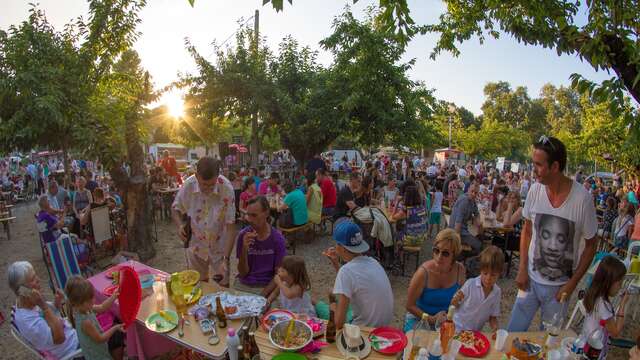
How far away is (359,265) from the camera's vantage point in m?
3.06

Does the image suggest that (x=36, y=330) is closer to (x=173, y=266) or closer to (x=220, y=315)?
(x=220, y=315)

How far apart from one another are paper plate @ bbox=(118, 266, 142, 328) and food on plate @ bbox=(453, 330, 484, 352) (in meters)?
2.74

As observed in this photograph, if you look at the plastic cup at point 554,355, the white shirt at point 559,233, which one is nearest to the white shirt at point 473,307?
the white shirt at point 559,233

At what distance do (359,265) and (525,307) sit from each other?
1570mm

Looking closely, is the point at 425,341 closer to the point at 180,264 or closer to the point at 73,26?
the point at 180,264

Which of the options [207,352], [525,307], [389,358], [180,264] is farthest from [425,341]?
[180,264]

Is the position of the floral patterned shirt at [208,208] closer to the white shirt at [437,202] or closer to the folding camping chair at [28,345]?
the folding camping chair at [28,345]

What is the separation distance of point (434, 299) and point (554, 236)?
114cm

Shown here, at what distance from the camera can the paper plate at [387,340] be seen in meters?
2.65

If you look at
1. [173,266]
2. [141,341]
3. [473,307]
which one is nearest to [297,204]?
[173,266]

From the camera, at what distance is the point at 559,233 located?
3070mm

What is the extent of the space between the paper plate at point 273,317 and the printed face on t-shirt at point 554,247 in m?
2.19

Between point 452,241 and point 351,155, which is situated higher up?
point 351,155

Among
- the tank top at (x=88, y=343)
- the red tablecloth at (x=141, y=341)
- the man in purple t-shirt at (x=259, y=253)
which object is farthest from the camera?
the man in purple t-shirt at (x=259, y=253)
